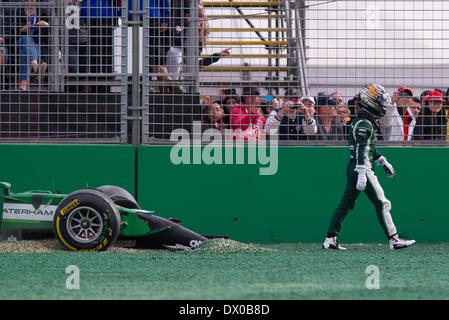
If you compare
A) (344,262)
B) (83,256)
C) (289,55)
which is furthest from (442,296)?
(289,55)

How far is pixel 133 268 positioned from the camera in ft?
33.7

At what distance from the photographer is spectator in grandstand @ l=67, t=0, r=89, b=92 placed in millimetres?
13711

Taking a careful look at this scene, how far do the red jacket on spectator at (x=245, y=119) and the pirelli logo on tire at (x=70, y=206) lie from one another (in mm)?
2646

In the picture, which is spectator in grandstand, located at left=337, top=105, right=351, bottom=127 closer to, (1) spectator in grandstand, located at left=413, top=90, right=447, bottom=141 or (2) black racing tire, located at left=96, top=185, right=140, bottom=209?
(1) spectator in grandstand, located at left=413, top=90, right=447, bottom=141

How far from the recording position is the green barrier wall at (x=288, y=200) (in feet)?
45.0

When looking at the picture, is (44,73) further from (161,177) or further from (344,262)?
(344,262)

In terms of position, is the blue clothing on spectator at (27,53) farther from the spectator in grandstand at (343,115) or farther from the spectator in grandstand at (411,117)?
the spectator in grandstand at (411,117)

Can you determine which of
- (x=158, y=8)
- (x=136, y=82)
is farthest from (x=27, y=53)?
(x=158, y=8)

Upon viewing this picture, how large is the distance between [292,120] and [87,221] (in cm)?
317

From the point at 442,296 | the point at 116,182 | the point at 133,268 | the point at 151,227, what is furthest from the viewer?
the point at 116,182

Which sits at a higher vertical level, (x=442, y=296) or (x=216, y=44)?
(x=216, y=44)

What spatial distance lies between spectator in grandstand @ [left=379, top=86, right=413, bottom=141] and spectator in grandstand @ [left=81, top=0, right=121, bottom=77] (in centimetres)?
345

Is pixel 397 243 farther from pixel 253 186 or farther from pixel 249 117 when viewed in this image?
Answer: pixel 249 117

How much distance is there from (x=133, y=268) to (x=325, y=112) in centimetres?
438
